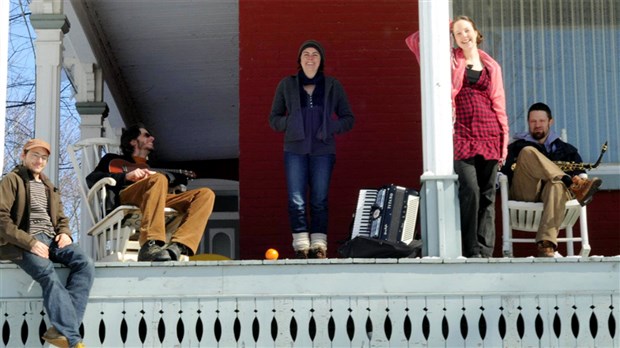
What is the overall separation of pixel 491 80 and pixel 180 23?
529 cm

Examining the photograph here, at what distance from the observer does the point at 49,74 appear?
12648 millimetres

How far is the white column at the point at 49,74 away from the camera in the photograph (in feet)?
40.9

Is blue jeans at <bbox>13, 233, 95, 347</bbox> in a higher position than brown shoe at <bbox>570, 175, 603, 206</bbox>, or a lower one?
lower

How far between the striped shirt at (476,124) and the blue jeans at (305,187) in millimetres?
1145

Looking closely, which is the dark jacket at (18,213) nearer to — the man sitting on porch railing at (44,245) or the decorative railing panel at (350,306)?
the man sitting on porch railing at (44,245)

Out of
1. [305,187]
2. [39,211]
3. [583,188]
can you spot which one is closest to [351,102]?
[305,187]

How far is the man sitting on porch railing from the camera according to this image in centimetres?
883

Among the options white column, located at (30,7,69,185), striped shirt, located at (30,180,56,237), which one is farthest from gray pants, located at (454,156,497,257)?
white column, located at (30,7,69,185)

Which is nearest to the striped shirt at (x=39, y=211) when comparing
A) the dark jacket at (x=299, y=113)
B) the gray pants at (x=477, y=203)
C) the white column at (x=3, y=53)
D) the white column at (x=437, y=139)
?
the white column at (x=3, y=53)

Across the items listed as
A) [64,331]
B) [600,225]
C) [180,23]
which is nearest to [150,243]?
[64,331]

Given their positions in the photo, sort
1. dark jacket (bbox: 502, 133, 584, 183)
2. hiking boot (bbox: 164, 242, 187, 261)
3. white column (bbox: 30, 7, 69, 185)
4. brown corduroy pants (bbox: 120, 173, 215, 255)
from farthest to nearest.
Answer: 1. white column (bbox: 30, 7, 69, 185)
2. dark jacket (bbox: 502, 133, 584, 183)
3. brown corduroy pants (bbox: 120, 173, 215, 255)
4. hiking boot (bbox: 164, 242, 187, 261)

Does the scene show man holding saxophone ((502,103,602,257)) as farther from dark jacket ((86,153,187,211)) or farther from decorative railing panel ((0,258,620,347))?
dark jacket ((86,153,187,211))

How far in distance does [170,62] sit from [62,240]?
672cm

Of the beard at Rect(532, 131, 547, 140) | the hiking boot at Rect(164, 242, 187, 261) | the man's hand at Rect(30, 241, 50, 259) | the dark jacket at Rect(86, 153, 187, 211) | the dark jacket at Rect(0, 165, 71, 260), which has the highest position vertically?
the beard at Rect(532, 131, 547, 140)
